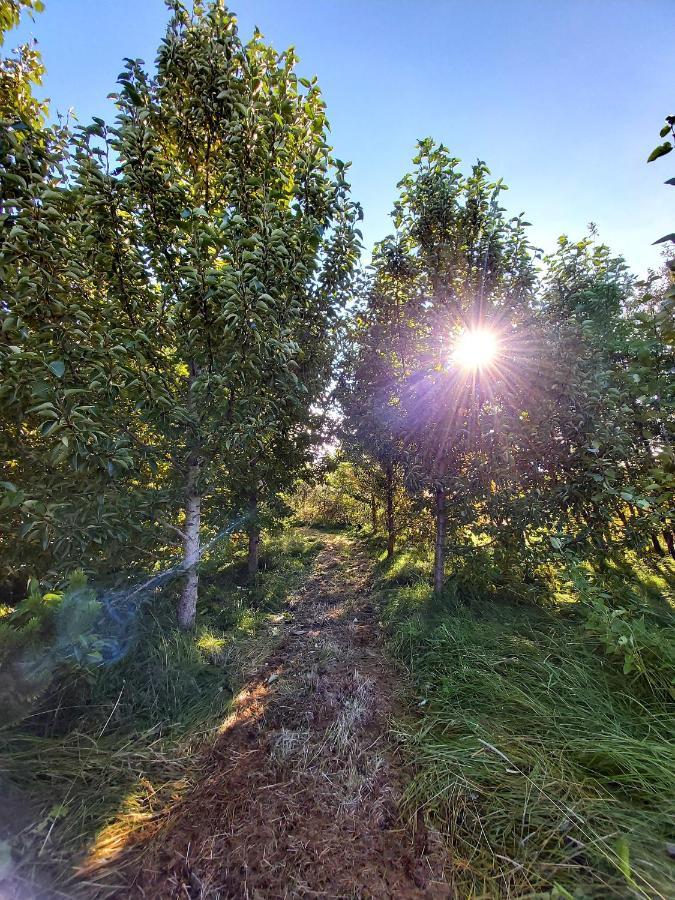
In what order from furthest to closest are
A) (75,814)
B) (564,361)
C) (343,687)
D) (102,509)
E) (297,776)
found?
(564,361)
(343,687)
(102,509)
(297,776)
(75,814)

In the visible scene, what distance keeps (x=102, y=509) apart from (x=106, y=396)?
3.63 ft

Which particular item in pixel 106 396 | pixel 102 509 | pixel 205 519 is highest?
pixel 106 396

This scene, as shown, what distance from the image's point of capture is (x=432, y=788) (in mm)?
2391

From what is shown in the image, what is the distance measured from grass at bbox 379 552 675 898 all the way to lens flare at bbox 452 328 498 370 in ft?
11.4

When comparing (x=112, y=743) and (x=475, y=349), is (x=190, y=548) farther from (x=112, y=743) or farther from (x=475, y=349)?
(x=475, y=349)

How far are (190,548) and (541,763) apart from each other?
4.26 metres

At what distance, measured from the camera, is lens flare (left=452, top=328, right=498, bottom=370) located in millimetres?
4492

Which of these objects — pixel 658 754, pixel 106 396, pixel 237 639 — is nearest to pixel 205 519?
pixel 237 639

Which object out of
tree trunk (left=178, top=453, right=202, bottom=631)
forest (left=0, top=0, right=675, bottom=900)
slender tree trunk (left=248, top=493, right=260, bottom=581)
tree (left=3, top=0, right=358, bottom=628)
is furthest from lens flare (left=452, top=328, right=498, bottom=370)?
slender tree trunk (left=248, top=493, right=260, bottom=581)

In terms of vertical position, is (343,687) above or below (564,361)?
below

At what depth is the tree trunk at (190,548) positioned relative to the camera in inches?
172

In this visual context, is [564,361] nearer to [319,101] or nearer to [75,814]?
[319,101]

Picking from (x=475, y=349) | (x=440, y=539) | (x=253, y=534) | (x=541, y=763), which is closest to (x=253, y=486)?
(x=253, y=534)

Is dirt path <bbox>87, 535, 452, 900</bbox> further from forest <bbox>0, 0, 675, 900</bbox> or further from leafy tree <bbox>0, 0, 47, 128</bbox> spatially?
leafy tree <bbox>0, 0, 47, 128</bbox>
